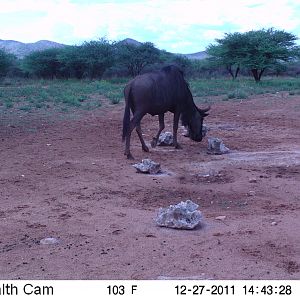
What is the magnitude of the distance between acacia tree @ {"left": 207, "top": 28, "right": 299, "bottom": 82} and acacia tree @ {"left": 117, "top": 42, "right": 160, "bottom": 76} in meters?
7.67

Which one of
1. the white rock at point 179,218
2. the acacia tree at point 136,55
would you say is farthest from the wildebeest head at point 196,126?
the acacia tree at point 136,55

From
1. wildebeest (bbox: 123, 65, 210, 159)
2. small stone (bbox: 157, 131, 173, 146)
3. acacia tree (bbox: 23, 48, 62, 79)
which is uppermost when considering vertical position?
acacia tree (bbox: 23, 48, 62, 79)

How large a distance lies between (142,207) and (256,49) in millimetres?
32228

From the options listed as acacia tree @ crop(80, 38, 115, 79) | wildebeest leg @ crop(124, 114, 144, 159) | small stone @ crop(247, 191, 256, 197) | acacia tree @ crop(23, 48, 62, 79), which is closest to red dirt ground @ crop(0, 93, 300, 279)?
small stone @ crop(247, 191, 256, 197)

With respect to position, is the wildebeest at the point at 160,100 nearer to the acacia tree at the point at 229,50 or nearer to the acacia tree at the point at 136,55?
the acacia tree at the point at 229,50

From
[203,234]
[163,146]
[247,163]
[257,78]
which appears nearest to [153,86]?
[163,146]

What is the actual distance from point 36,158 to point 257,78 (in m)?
28.7

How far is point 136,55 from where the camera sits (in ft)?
159

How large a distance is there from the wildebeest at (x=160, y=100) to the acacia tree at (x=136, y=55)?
36801 mm

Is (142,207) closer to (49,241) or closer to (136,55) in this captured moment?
(49,241)

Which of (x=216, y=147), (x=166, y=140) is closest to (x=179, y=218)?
(x=216, y=147)

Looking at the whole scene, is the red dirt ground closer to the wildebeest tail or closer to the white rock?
the white rock

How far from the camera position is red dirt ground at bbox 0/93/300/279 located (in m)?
4.95

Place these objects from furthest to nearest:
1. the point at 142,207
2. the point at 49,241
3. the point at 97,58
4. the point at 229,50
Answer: the point at 97,58, the point at 229,50, the point at 142,207, the point at 49,241
